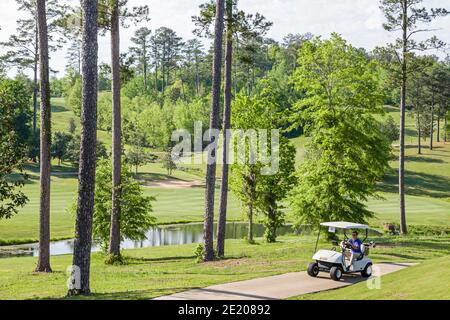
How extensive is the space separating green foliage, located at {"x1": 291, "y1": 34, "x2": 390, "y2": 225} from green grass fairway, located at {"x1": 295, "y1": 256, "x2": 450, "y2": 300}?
42.5 ft

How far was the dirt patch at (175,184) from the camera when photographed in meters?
82.2

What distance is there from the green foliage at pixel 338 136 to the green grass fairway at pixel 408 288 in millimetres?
12969

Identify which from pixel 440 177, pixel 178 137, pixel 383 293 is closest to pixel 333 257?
pixel 383 293

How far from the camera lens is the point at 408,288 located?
1467 centimetres

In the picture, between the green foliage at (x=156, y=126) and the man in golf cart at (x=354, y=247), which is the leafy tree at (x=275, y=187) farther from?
the green foliage at (x=156, y=126)

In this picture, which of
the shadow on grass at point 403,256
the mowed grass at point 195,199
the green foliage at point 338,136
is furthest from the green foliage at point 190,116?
the shadow on grass at point 403,256

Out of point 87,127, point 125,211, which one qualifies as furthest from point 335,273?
point 125,211

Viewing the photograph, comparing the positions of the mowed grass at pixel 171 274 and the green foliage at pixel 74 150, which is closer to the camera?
the mowed grass at pixel 171 274

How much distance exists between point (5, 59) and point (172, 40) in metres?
110

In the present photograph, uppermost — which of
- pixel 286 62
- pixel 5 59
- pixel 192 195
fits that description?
pixel 286 62

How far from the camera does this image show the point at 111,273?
22.6 meters

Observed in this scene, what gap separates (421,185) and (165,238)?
1976 inches

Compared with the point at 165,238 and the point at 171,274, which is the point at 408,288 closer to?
the point at 171,274

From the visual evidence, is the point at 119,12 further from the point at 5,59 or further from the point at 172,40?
the point at 172,40
